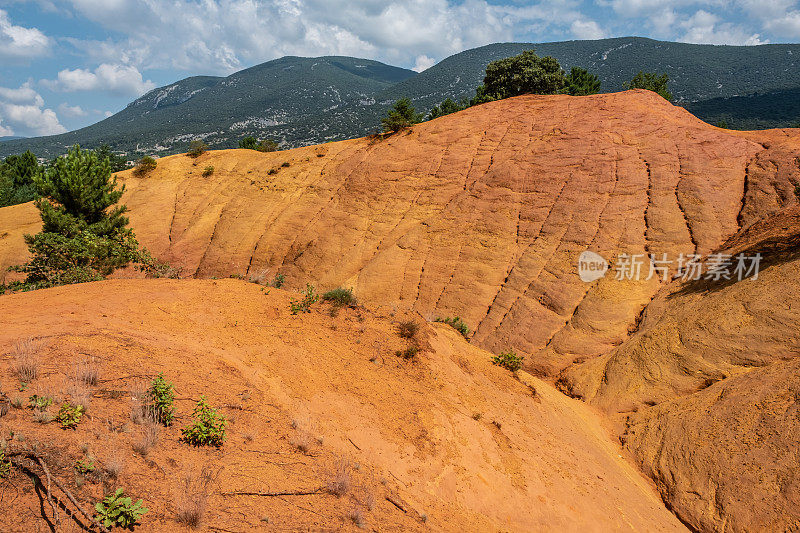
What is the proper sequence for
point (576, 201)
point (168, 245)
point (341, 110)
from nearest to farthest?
1. point (576, 201)
2. point (168, 245)
3. point (341, 110)

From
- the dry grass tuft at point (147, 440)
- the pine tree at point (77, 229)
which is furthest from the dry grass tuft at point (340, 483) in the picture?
the pine tree at point (77, 229)

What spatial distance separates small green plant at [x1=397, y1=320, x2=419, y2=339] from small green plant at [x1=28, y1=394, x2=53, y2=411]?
626 cm

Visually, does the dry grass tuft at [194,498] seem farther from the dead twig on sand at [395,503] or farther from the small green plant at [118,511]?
the dead twig on sand at [395,503]

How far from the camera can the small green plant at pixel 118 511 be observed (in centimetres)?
324

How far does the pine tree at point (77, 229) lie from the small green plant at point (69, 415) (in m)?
13.6

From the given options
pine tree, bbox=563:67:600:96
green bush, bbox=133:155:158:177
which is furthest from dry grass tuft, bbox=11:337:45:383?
pine tree, bbox=563:67:600:96

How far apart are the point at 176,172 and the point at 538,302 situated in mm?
28426

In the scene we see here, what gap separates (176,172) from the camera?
1160 inches

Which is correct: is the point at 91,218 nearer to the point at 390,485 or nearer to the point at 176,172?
the point at 176,172

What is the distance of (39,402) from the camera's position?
4254 millimetres

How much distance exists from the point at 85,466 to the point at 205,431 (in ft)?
4.01

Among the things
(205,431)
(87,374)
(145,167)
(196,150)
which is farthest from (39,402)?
(196,150)

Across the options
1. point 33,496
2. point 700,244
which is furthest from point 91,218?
point 700,244

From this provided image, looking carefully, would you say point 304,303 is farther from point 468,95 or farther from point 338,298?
point 468,95
